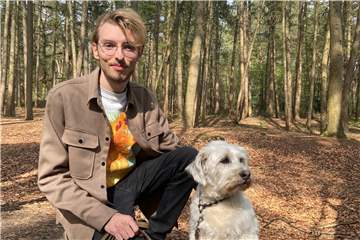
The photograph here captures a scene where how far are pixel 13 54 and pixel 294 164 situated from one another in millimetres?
17063

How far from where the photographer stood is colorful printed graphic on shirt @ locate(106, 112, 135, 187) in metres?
3.40

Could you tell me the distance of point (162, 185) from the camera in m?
3.63

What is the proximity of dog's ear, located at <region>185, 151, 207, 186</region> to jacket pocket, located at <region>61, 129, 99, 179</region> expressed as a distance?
2.63 ft

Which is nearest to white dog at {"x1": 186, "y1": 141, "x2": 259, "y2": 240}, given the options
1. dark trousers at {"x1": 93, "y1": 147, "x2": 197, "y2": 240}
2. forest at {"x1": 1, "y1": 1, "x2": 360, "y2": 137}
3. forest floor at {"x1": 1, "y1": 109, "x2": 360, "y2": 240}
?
dark trousers at {"x1": 93, "y1": 147, "x2": 197, "y2": 240}

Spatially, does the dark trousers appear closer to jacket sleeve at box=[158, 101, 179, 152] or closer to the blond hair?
jacket sleeve at box=[158, 101, 179, 152]

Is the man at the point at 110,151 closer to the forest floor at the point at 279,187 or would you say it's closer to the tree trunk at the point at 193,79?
the forest floor at the point at 279,187

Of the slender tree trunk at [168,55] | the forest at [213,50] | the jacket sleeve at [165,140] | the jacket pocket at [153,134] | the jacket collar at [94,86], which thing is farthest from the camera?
the slender tree trunk at [168,55]

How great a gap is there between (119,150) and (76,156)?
1.38 ft

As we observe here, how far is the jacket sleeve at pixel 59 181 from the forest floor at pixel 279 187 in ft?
10.0

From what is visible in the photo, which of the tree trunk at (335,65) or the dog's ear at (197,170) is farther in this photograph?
the tree trunk at (335,65)

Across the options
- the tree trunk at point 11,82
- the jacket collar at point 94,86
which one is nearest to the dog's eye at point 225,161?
the jacket collar at point 94,86

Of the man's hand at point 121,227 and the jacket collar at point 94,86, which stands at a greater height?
the jacket collar at point 94,86

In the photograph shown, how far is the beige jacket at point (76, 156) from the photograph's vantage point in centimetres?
305

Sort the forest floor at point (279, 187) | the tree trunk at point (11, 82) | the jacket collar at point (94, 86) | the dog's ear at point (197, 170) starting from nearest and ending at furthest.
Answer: the jacket collar at point (94, 86)
the dog's ear at point (197, 170)
the forest floor at point (279, 187)
the tree trunk at point (11, 82)
